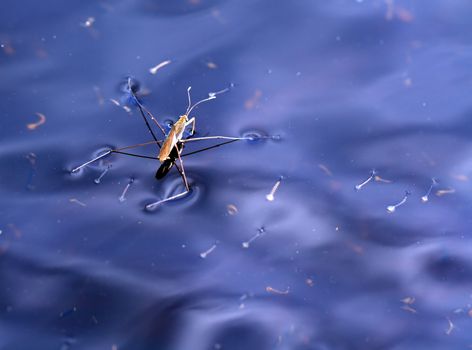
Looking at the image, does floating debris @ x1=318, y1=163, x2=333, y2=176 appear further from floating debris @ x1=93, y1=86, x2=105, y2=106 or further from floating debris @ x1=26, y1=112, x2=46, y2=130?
floating debris @ x1=26, y1=112, x2=46, y2=130

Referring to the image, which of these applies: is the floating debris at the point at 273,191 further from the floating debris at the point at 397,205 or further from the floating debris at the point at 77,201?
the floating debris at the point at 77,201

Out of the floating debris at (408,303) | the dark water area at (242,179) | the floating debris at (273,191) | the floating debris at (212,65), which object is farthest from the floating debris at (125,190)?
the floating debris at (408,303)

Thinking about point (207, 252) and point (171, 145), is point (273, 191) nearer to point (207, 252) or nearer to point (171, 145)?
point (207, 252)

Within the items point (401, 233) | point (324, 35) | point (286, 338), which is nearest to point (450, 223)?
point (401, 233)

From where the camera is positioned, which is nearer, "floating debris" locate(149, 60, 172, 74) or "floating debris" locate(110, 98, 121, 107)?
"floating debris" locate(110, 98, 121, 107)

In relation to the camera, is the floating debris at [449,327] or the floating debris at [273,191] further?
the floating debris at [273,191]

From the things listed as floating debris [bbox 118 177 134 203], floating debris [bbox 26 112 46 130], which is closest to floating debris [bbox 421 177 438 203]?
floating debris [bbox 118 177 134 203]

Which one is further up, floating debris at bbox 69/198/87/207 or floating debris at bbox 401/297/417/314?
floating debris at bbox 69/198/87/207

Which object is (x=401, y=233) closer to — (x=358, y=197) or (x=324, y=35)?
(x=358, y=197)
